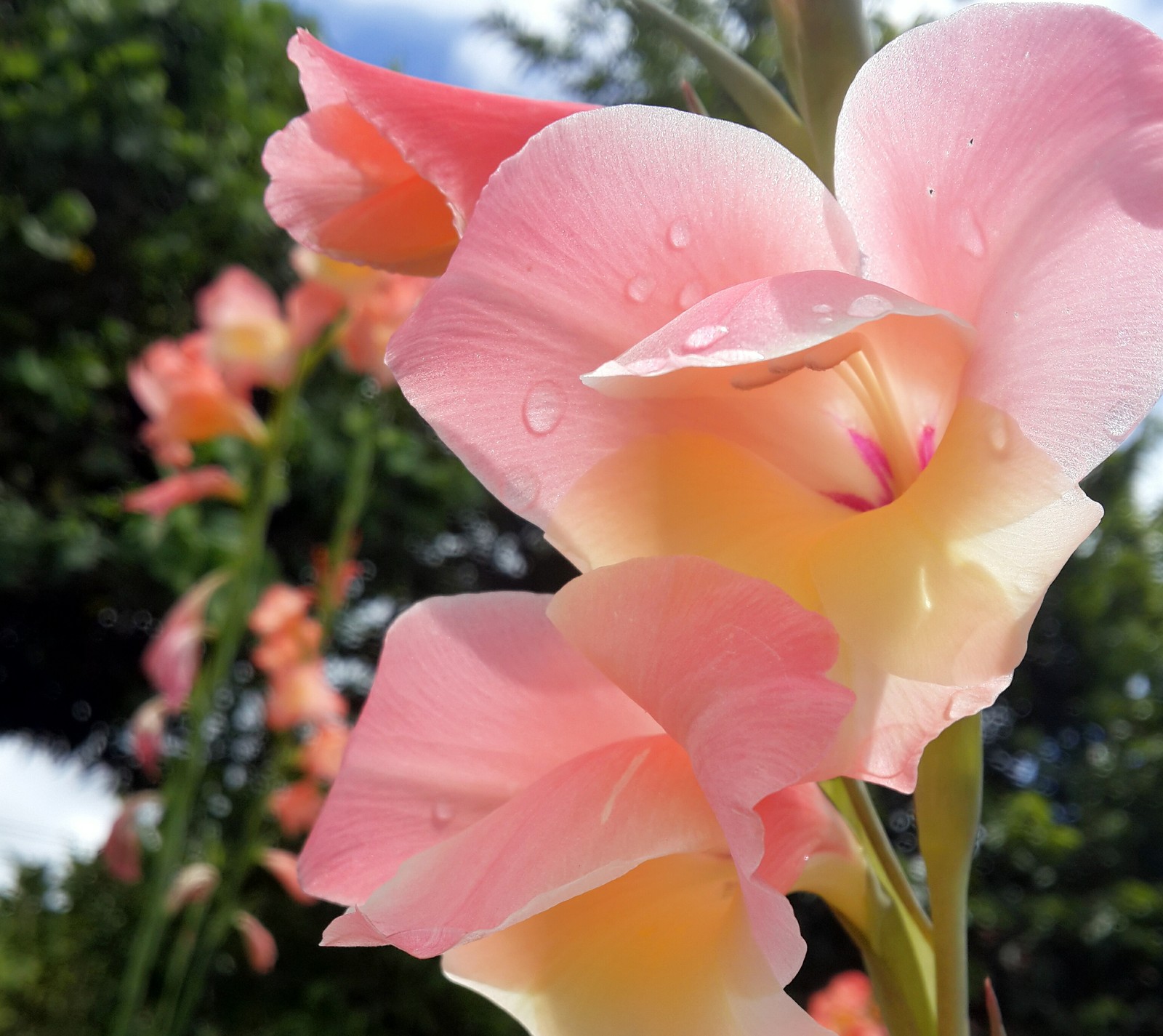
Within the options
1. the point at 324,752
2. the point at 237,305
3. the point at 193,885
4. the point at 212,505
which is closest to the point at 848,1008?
the point at 324,752

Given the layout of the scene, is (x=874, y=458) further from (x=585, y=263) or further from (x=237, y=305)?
(x=237, y=305)

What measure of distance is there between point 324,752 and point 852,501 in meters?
1.64

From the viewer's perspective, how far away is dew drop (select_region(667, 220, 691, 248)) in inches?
9.1

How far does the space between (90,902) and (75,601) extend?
1.52 m

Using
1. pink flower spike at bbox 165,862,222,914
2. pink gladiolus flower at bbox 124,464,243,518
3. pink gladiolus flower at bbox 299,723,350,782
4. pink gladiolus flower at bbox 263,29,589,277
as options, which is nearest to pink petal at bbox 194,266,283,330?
pink gladiolus flower at bbox 124,464,243,518

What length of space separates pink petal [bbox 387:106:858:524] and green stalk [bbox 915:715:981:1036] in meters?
0.13

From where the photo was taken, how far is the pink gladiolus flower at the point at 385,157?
0.29 metres

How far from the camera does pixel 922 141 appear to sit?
0.23m

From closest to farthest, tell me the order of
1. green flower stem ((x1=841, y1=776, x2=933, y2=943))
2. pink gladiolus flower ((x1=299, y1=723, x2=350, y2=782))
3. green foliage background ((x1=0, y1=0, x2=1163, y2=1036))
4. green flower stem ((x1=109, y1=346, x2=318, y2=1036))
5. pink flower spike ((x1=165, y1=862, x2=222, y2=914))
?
green flower stem ((x1=841, y1=776, x2=933, y2=943))
green flower stem ((x1=109, y1=346, x2=318, y2=1036))
pink flower spike ((x1=165, y1=862, x2=222, y2=914))
pink gladiolus flower ((x1=299, y1=723, x2=350, y2=782))
green foliage background ((x1=0, y1=0, x2=1163, y2=1036))

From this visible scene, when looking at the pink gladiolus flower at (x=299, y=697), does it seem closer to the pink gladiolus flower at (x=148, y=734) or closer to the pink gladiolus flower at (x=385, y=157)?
the pink gladiolus flower at (x=148, y=734)

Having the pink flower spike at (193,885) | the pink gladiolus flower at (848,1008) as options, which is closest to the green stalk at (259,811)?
the pink flower spike at (193,885)

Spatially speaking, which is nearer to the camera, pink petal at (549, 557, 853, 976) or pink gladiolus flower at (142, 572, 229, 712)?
pink petal at (549, 557, 853, 976)

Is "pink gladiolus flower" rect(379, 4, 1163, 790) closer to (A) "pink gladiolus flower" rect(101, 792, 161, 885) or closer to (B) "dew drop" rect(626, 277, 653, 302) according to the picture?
(B) "dew drop" rect(626, 277, 653, 302)

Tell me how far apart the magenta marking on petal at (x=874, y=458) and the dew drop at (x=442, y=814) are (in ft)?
0.48
